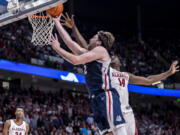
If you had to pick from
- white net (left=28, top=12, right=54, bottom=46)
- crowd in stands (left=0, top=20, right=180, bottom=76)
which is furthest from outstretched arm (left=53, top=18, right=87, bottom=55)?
crowd in stands (left=0, top=20, right=180, bottom=76)

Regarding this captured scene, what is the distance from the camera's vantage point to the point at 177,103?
2419 centimetres

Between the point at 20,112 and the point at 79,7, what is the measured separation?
60.6 feet

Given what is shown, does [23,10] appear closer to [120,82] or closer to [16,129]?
[120,82]

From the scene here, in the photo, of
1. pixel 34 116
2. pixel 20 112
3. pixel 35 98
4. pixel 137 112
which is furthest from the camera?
pixel 137 112

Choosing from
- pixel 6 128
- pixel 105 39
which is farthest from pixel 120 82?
pixel 6 128

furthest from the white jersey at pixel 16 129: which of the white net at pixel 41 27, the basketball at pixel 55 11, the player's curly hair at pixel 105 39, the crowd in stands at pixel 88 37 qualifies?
the crowd in stands at pixel 88 37

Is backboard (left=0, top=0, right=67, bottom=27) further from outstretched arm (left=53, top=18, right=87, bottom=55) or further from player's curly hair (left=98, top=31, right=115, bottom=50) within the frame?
player's curly hair (left=98, top=31, right=115, bottom=50)

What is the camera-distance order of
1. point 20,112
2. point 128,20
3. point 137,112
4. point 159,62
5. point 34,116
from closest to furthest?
point 20,112
point 34,116
point 137,112
point 159,62
point 128,20

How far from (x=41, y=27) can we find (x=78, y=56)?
2.34 metres

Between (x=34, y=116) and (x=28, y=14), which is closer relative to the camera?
(x=28, y=14)

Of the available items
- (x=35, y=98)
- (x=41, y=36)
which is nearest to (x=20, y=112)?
(x=41, y=36)

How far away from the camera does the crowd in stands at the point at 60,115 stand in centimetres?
1348

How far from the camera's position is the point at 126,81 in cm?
456

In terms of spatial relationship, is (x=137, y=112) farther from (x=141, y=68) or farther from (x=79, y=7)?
(x=79, y=7)
